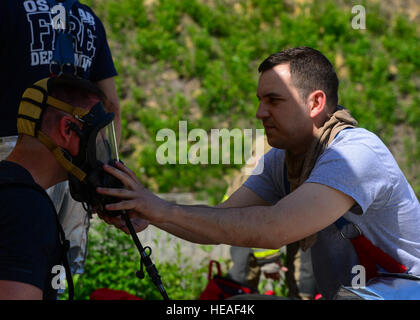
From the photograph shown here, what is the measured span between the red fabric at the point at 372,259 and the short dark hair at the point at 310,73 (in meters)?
0.71

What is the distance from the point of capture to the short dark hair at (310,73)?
2.61 meters

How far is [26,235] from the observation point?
1.67m

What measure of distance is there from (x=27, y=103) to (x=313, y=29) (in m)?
5.63

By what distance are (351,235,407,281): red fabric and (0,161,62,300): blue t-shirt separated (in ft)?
4.71

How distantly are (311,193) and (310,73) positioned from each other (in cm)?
76

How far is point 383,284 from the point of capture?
2.29 meters

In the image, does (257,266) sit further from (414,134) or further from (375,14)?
(375,14)

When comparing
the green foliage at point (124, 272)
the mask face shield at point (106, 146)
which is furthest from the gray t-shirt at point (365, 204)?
the green foliage at point (124, 272)

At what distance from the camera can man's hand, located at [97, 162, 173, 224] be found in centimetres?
193

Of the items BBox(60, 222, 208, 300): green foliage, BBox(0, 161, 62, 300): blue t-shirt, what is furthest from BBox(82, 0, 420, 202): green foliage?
BBox(0, 161, 62, 300): blue t-shirt

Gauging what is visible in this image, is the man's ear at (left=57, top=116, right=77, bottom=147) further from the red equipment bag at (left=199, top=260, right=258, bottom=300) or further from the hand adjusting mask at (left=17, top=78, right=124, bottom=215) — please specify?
the red equipment bag at (left=199, top=260, right=258, bottom=300)

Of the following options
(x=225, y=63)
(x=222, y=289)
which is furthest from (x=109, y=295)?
(x=225, y=63)

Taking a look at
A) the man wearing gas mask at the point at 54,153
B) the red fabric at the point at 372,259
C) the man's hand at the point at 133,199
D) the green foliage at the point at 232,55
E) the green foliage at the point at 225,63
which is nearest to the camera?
the man wearing gas mask at the point at 54,153

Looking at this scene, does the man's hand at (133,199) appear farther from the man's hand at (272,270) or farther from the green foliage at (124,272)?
the man's hand at (272,270)
